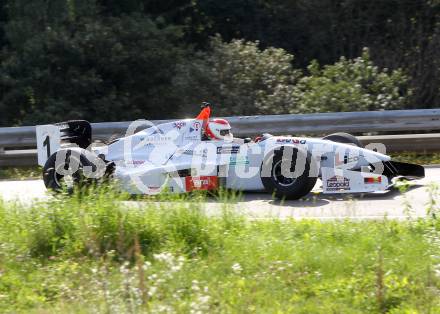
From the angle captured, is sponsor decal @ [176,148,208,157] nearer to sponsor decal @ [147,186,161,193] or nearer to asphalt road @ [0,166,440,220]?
sponsor decal @ [147,186,161,193]

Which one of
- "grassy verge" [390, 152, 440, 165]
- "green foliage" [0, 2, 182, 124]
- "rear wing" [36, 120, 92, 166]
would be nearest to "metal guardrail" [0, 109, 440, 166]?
"grassy verge" [390, 152, 440, 165]

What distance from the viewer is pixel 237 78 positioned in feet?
60.7

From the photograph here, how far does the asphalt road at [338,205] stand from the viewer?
9.24 metres

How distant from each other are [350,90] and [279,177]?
620 centimetres

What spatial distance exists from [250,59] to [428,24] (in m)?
6.28

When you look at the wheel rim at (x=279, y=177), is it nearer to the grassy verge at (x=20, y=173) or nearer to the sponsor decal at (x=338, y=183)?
the sponsor decal at (x=338, y=183)

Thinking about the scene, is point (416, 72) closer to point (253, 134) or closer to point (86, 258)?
point (253, 134)

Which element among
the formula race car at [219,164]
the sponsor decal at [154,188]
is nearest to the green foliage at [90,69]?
the formula race car at [219,164]

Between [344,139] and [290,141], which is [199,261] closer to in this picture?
[290,141]

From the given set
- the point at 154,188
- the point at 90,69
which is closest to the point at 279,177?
the point at 154,188

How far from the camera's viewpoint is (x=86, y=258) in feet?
24.5

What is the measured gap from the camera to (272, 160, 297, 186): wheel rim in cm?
1051

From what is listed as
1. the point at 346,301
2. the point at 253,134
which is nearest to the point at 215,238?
the point at 346,301

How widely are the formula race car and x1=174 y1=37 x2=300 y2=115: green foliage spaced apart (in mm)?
6475
